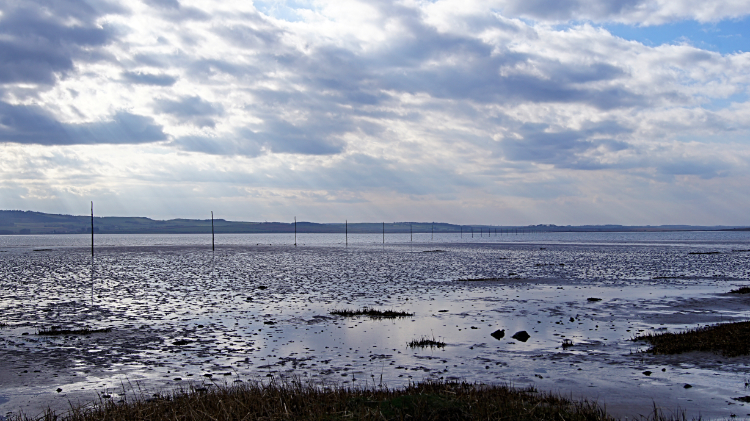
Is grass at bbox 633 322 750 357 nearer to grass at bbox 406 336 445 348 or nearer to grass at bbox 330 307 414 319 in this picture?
grass at bbox 406 336 445 348

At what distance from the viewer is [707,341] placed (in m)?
17.7

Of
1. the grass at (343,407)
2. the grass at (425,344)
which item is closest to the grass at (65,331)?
the grass at (343,407)

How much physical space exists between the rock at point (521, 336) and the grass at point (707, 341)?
379 centimetres

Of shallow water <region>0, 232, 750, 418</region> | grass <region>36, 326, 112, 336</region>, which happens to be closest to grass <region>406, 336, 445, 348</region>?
shallow water <region>0, 232, 750, 418</region>

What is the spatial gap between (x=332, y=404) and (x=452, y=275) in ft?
136

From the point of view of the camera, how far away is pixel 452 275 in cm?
5053

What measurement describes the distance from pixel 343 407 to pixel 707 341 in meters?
14.1

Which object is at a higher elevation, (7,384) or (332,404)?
(332,404)

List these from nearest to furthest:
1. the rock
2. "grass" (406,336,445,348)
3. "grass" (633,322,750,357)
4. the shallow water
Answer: the shallow water, "grass" (633,322,750,357), "grass" (406,336,445,348), the rock

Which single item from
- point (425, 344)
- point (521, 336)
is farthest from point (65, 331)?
point (521, 336)

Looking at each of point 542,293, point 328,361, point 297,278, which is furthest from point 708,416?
point 297,278

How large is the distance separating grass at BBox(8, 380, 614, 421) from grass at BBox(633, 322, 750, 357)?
27.9 feet

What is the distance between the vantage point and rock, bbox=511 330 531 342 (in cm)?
1967

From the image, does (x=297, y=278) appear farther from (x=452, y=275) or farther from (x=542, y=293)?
(x=542, y=293)
